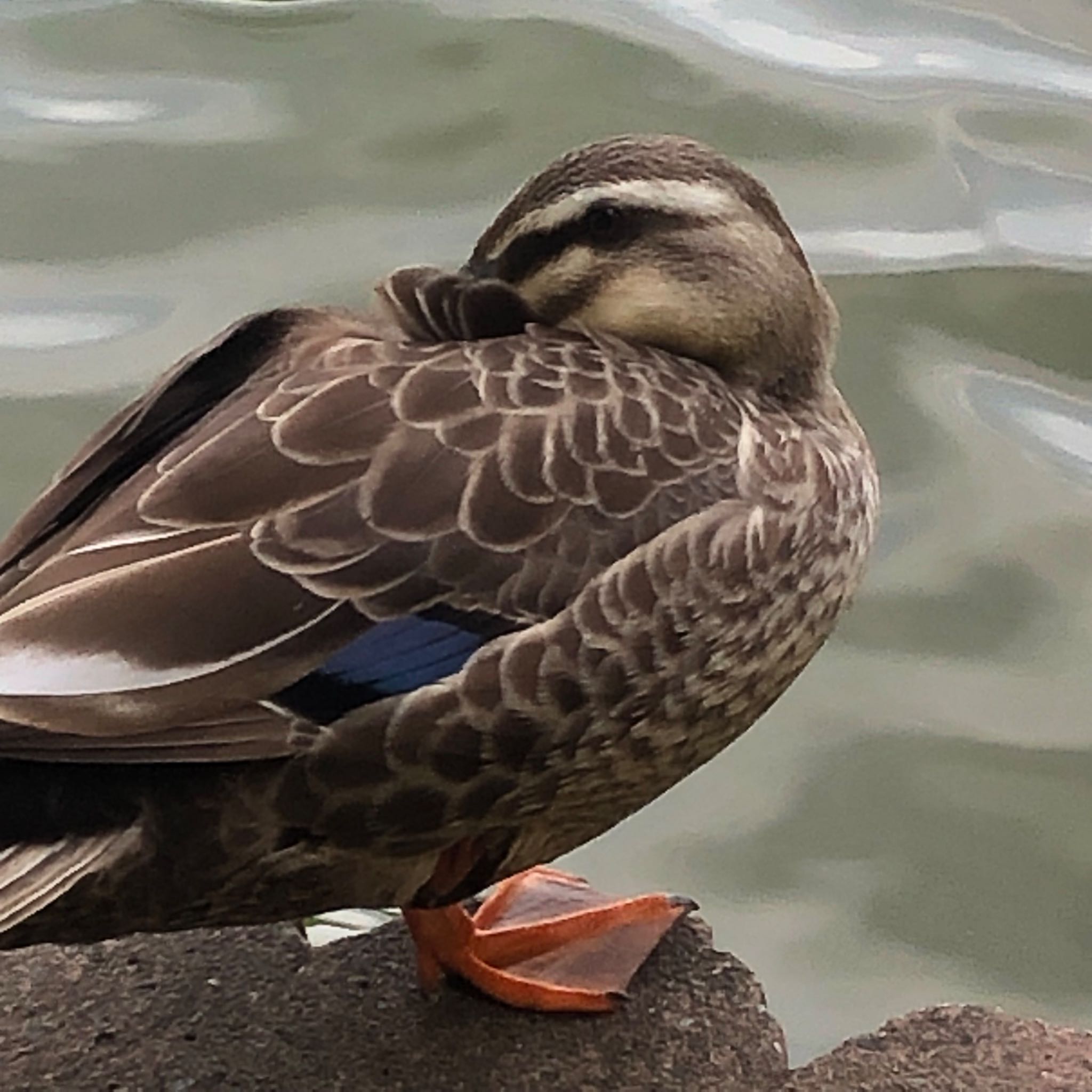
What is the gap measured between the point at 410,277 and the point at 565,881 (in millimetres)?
986

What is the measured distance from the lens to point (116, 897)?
237 cm

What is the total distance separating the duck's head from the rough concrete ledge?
2.80ft

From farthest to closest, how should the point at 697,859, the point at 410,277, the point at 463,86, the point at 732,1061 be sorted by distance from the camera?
1. the point at 463,86
2. the point at 697,859
3. the point at 732,1061
4. the point at 410,277

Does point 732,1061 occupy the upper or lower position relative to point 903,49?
lower

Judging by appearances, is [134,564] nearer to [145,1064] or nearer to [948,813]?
[145,1064]

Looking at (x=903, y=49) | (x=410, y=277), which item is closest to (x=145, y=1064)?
(x=410, y=277)

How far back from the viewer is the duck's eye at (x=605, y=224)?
105 inches

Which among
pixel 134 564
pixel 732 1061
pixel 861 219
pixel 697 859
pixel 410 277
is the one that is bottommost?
pixel 697 859

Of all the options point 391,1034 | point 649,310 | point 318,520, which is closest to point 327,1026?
point 391,1034

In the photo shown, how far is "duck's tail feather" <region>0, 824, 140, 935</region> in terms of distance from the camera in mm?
2254

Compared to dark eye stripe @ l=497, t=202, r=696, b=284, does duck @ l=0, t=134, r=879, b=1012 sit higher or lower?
lower

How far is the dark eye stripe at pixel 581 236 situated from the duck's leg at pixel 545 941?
2.48 ft

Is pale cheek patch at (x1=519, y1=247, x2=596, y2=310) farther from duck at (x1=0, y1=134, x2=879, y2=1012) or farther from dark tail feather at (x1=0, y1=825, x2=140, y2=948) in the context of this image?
dark tail feather at (x1=0, y1=825, x2=140, y2=948)

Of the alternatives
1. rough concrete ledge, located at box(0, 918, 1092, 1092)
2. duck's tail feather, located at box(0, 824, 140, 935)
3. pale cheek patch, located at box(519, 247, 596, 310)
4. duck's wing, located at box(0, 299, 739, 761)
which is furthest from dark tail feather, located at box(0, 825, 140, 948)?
pale cheek patch, located at box(519, 247, 596, 310)
